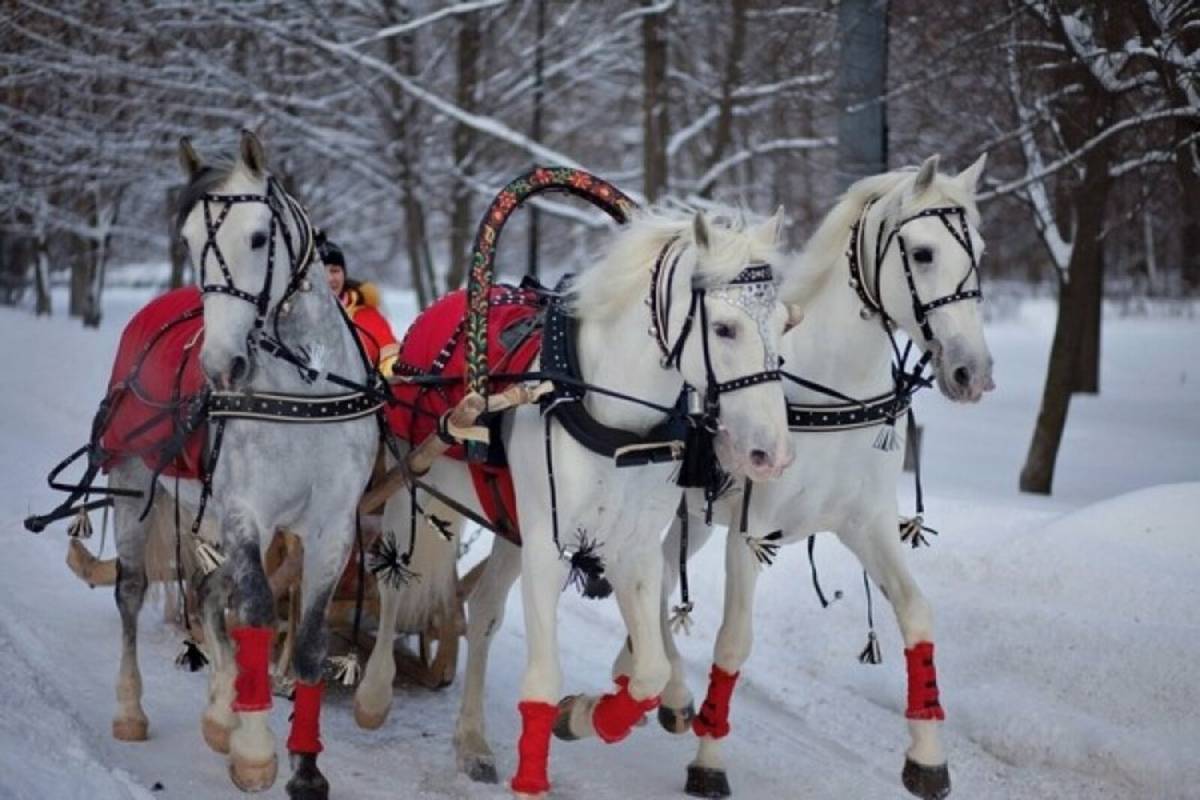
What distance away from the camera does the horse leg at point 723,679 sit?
232 inches

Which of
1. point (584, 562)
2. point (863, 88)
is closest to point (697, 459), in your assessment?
point (584, 562)

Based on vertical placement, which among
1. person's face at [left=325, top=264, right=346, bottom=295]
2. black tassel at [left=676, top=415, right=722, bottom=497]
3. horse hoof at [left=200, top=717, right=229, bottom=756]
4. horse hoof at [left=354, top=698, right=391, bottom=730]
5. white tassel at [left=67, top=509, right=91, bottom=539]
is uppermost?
person's face at [left=325, top=264, right=346, bottom=295]

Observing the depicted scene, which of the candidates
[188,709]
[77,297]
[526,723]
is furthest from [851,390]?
[77,297]

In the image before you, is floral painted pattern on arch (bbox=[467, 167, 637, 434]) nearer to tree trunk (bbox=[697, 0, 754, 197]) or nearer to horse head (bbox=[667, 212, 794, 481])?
horse head (bbox=[667, 212, 794, 481])

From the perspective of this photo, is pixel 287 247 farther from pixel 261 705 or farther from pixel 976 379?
pixel 976 379

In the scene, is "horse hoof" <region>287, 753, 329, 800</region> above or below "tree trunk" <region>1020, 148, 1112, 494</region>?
below

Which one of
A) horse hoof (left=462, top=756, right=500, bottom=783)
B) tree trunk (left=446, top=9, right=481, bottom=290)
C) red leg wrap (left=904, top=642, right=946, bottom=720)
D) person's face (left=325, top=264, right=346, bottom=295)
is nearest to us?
red leg wrap (left=904, top=642, right=946, bottom=720)

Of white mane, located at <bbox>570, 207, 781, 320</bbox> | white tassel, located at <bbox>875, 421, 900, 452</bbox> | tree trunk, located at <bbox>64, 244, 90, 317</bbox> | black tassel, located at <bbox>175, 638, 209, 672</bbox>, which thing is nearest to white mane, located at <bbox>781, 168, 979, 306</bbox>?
white tassel, located at <bbox>875, 421, 900, 452</bbox>

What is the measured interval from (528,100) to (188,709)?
12.2 m

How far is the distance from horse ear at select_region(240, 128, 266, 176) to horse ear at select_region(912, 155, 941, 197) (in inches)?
95.7

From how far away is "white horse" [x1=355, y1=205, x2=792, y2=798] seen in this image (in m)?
4.81

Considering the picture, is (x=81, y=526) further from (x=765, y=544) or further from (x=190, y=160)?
(x=765, y=544)

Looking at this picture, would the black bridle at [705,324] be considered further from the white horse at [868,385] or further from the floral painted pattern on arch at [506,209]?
the white horse at [868,385]

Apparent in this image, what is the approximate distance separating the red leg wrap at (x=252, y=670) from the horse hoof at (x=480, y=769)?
3.68ft
